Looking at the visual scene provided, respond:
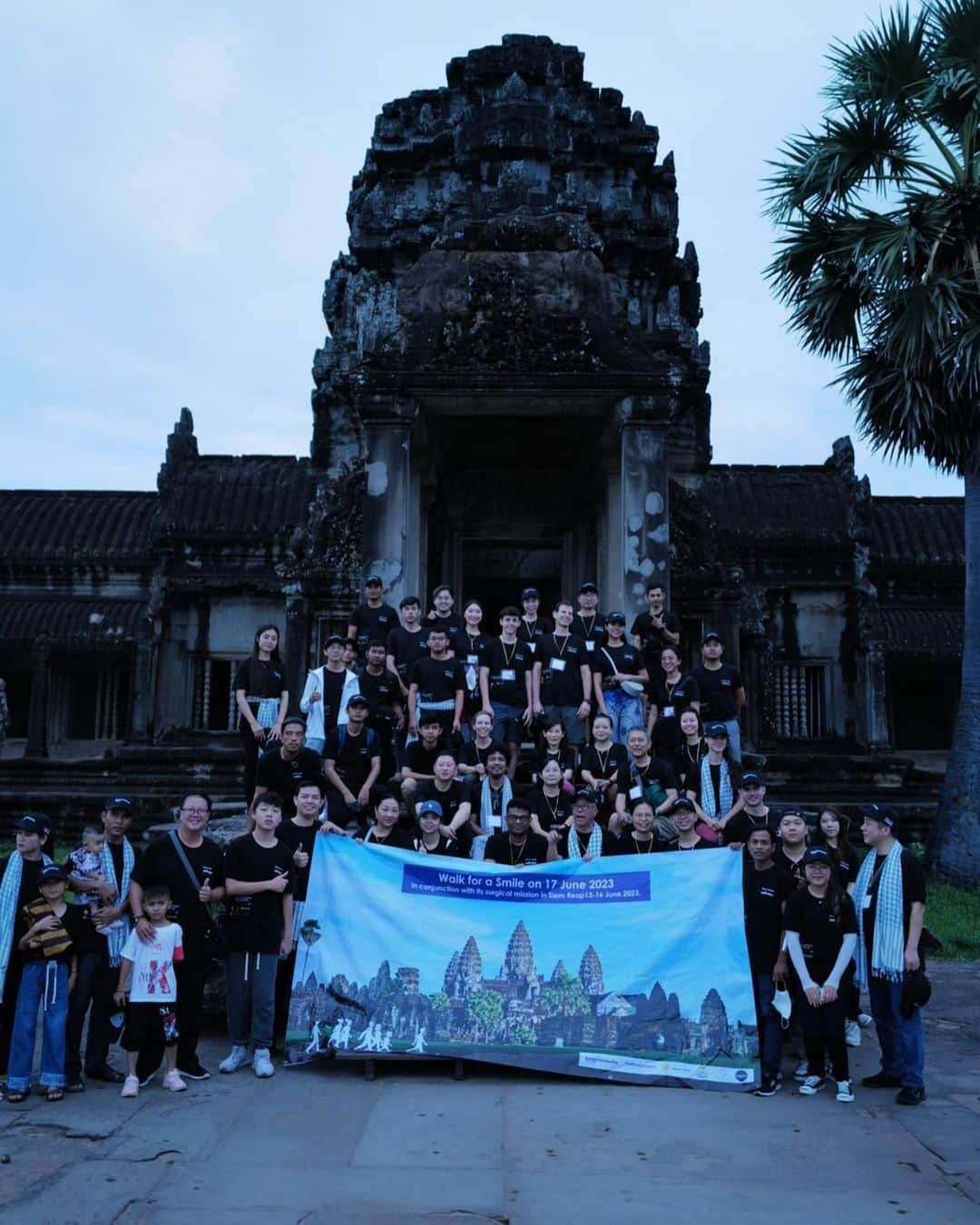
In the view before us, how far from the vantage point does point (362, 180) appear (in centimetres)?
2589

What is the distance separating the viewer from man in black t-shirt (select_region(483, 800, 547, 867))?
8250mm

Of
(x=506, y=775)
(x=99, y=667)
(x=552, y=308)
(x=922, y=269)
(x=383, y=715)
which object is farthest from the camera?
(x=99, y=667)

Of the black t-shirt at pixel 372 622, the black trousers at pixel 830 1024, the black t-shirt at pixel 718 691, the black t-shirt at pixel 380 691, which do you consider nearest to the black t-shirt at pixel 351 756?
the black t-shirt at pixel 380 691

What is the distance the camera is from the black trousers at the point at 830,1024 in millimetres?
7133

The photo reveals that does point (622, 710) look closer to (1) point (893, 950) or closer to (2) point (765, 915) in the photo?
(2) point (765, 915)

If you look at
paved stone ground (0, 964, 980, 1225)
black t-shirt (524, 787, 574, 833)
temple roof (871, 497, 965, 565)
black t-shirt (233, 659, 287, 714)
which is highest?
temple roof (871, 497, 965, 565)

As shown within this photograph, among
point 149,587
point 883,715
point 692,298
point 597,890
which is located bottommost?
point 597,890

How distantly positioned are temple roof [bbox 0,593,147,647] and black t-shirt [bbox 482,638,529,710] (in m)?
18.1

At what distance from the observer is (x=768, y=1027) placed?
7441 mm

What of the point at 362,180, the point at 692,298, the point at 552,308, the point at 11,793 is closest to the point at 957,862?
the point at 552,308

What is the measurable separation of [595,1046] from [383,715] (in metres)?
3.93

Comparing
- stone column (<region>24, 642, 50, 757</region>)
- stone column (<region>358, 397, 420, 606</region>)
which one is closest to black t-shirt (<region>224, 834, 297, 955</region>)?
stone column (<region>358, 397, 420, 606</region>)

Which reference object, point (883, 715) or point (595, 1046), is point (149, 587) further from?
point (595, 1046)

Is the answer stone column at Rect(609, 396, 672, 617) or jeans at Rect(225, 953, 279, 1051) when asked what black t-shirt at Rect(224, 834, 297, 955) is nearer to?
jeans at Rect(225, 953, 279, 1051)
